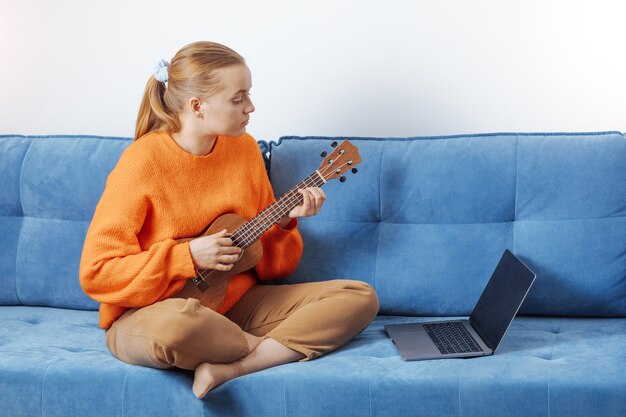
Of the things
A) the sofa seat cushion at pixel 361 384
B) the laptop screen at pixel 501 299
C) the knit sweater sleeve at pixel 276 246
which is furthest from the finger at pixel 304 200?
the laptop screen at pixel 501 299

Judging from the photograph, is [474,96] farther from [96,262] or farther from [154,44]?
[96,262]

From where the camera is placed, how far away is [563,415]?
1.70 meters

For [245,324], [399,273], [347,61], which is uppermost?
[347,61]

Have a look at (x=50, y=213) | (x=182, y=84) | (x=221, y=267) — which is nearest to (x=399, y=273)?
(x=221, y=267)

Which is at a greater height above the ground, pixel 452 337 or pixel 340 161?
pixel 340 161

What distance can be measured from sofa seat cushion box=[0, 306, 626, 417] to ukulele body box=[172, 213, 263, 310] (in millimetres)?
234

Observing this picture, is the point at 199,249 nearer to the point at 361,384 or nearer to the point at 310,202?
the point at 310,202

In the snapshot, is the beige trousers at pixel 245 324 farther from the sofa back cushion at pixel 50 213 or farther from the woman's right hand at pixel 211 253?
the sofa back cushion at pixel 50 213

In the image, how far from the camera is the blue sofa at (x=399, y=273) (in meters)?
1.77

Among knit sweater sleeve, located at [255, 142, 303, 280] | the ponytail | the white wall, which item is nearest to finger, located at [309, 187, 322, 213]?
knit sweater sleeve, located at [255, 142, 303, 280]

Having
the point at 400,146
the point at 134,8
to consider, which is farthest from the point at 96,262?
the point at 134,8

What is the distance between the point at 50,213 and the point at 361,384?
1.09 m

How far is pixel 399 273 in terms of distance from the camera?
2.23 metres

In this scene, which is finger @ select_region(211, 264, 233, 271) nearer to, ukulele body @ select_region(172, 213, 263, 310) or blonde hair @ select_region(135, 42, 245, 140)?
ukulele body @ select_region(172, 213, 263, 310)
